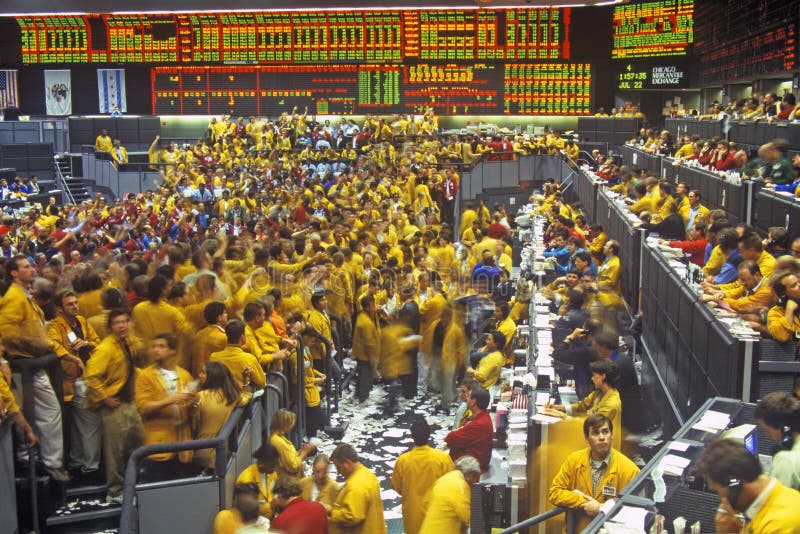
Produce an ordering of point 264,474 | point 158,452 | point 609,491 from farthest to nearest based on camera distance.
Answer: point 264,474 < point 158,452 < point 609,491

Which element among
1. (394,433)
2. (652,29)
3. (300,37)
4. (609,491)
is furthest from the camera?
(300,37)

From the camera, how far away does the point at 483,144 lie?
26.2 meters

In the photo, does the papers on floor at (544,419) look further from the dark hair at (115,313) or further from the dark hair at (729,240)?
the dark hair at (115,313)

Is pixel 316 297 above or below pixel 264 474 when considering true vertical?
above

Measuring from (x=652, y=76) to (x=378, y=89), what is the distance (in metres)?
9.72

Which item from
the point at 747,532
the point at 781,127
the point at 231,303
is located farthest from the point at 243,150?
the point at 747,532

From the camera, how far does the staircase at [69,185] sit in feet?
97.8

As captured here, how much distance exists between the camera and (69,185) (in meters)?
30.2

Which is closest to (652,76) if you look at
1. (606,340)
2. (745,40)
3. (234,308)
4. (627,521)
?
(745,40)

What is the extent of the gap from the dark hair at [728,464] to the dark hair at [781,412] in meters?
0.63

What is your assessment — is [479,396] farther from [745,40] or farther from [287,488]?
[745,40]

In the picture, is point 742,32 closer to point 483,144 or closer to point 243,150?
point 483,144

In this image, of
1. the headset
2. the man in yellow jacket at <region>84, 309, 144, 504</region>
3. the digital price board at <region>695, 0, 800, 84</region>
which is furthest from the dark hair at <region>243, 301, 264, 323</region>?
the digital price board at <region>695, 0, 800, 84</region>

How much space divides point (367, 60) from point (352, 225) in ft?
63.0
